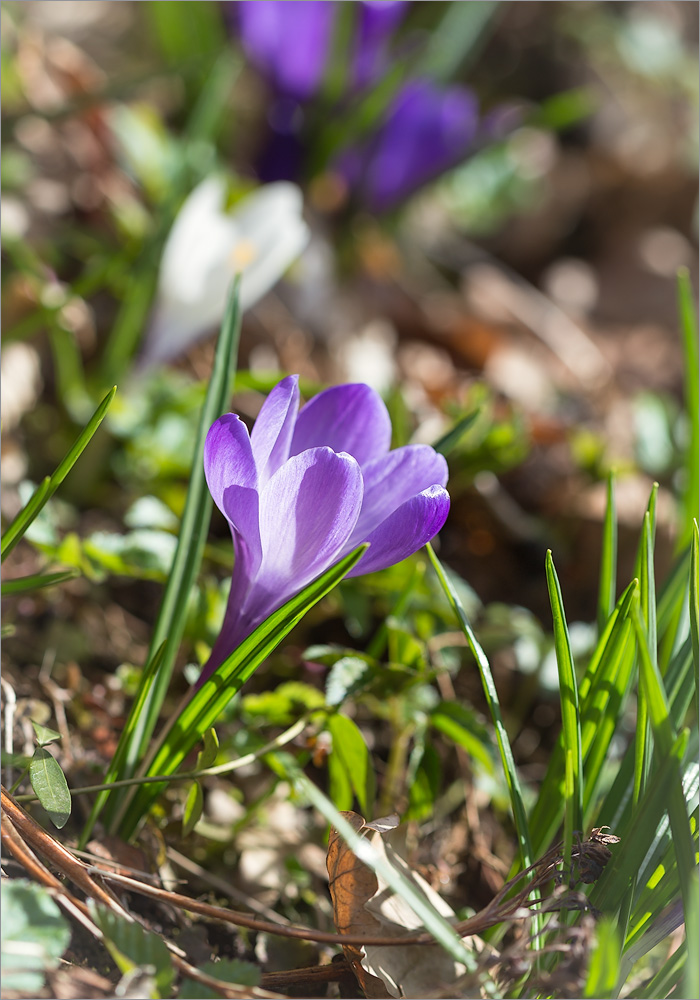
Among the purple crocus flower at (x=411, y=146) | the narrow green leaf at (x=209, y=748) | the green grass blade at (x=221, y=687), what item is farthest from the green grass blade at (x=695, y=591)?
the purple crocus flower at (x=411, y=146)

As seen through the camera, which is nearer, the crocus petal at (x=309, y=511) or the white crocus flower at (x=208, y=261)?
the crocus petal at (x=309, y=511)

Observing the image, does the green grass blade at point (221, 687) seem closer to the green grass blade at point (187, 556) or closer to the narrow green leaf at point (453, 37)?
the green grass blade at point (187, 556)

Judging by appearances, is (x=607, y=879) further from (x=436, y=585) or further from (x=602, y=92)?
(x=602, y=92)

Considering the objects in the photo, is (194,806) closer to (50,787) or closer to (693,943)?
(50,787)

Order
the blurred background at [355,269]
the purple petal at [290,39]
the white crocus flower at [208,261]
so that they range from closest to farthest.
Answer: the blurred background at [355,269], the white crocus flower at [208,261], the purple petal at [290,39]

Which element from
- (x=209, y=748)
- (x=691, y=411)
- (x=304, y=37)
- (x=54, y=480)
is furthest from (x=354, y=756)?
(x=304, y=37)

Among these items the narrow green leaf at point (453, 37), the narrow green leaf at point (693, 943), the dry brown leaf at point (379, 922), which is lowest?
the dry brown leaf at point (379, 922)
